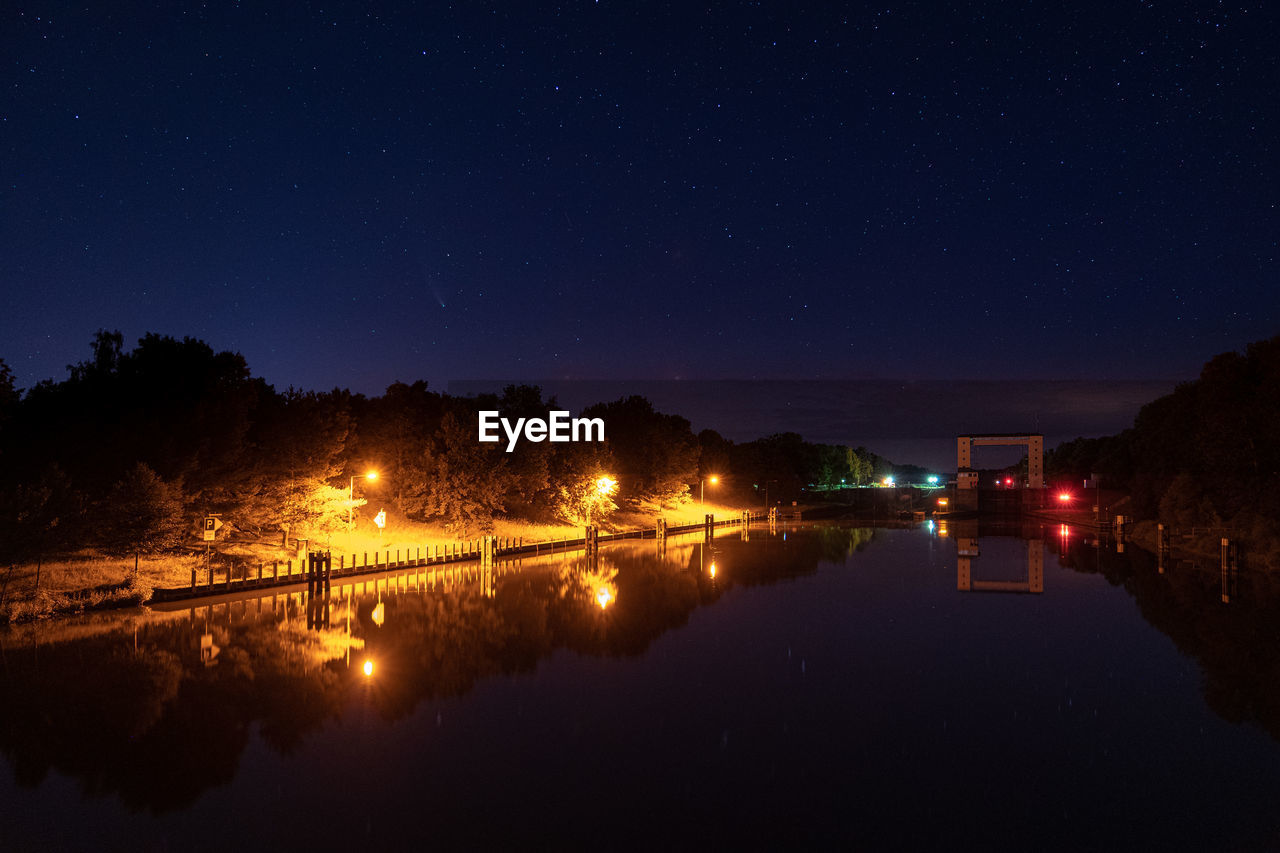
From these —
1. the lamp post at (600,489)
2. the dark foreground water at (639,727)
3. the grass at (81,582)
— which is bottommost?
the dark foreground water at (639,727)

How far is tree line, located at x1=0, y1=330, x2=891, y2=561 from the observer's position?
32781 mm

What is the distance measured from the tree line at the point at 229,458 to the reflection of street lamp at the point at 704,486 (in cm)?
4678

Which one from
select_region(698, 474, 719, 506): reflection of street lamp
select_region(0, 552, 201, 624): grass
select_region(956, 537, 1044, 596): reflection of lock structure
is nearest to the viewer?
select_region(0, 552, 201, 624): grass

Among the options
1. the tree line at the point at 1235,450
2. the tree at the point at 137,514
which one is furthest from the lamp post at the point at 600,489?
the tree line at the point at 1235,450

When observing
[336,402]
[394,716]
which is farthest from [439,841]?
[336,402]

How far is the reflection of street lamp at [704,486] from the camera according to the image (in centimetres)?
12449

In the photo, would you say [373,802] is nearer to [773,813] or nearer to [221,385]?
[773,813]

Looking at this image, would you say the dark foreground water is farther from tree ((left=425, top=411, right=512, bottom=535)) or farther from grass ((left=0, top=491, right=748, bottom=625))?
tree ((left=425, top=411, right=512, bottom=535))

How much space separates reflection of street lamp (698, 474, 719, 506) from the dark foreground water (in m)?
92.6

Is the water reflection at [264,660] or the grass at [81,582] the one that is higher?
the grass at [81,582]

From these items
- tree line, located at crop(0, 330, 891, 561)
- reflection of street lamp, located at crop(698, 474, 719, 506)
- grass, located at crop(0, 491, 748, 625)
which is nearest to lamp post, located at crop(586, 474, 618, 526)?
tree line, located at crop(0, 330, 891, 561)

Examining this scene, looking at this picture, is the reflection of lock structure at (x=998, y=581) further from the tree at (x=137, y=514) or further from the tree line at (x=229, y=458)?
the tree at (x=137, y=514)

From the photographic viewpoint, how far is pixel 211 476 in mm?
39219

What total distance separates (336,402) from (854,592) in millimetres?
37087
